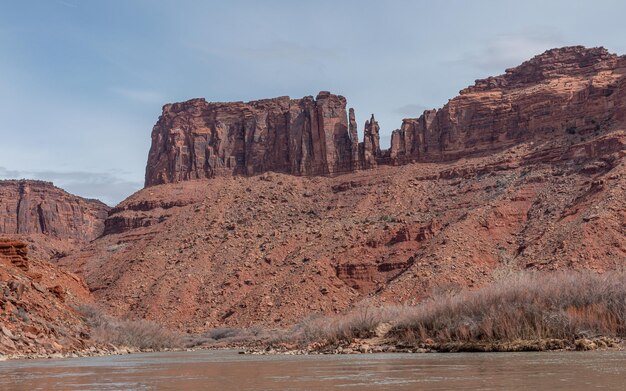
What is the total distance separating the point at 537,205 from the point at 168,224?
1833 inches

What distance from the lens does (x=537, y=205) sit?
86438mm

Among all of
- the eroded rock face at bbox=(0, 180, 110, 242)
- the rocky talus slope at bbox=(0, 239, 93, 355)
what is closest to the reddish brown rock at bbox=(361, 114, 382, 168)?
the rocky talus slope at bbox=(0, 239, 93, 355)

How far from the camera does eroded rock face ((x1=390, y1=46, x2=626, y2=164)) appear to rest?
9756cm

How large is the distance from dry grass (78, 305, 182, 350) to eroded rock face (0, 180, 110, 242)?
11377 cm

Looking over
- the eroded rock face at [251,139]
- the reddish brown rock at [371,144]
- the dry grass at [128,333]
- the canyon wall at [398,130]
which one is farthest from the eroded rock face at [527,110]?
the dry grass at [128,333]

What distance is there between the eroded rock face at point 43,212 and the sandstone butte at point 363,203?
52257 millimetres

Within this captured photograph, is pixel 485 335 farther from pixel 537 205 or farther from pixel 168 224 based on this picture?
pixel 168 224

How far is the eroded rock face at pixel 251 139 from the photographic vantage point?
400ft

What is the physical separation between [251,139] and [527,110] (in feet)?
139

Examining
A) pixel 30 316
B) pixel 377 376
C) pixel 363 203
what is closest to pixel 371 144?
pixel 363 203

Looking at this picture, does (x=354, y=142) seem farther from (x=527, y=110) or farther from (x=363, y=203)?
(x=527, y=110)

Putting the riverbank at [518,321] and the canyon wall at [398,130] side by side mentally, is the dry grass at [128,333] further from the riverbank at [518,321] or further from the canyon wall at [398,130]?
the canyon wall at [398,130]

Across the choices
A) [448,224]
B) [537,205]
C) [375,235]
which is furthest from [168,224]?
[537,205]

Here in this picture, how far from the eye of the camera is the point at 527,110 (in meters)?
104
